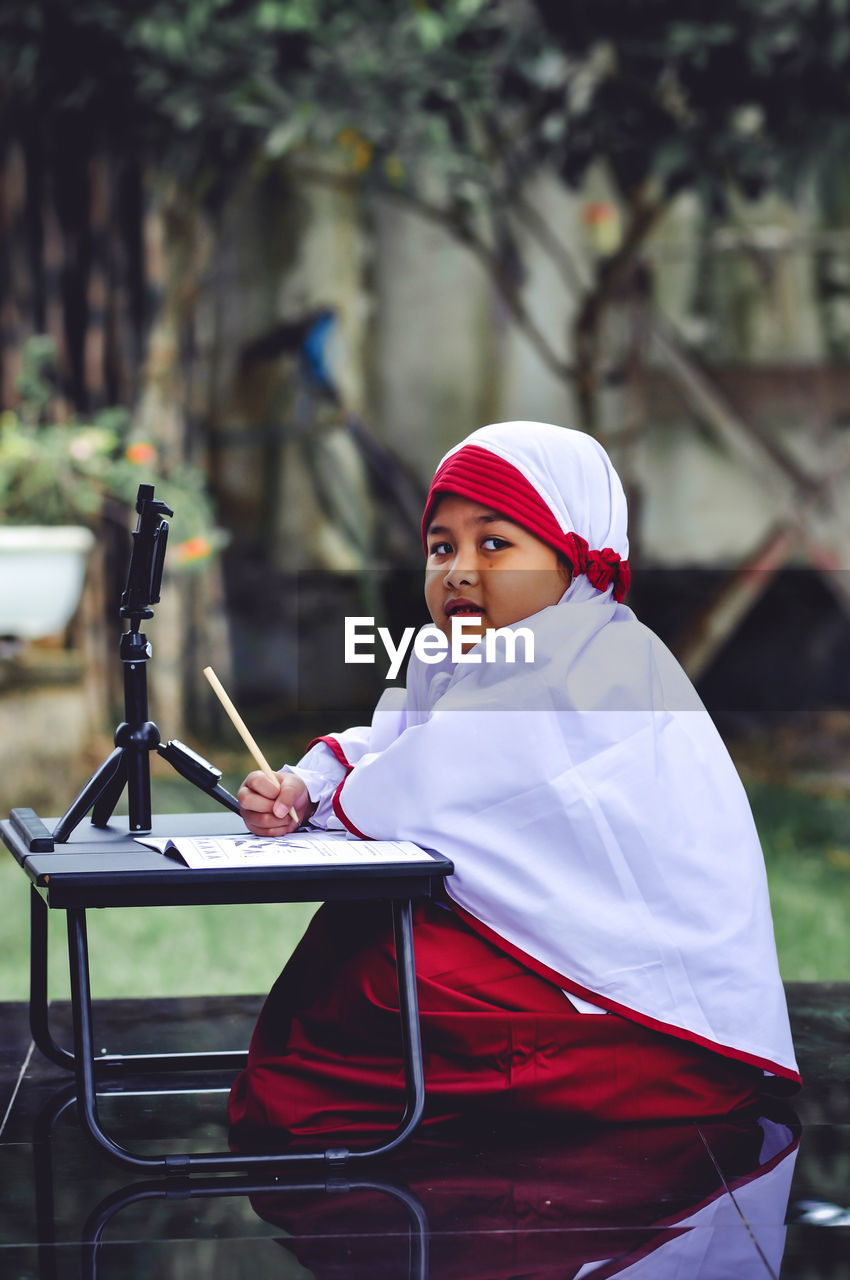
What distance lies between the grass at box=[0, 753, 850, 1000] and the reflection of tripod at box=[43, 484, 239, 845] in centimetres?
160

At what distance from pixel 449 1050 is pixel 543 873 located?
0.25 metres

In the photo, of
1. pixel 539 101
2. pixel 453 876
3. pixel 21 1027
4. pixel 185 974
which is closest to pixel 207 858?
pixel 453 876

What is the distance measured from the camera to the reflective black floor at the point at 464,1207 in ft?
5.46

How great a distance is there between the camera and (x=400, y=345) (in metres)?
6.34

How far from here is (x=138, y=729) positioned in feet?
6.73

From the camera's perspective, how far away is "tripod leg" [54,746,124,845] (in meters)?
1.99

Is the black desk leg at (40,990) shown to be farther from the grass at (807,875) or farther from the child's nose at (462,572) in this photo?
the grass at (807,875)

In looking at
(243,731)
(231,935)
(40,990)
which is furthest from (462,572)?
(231,935)

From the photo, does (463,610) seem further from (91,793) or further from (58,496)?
(58,496)

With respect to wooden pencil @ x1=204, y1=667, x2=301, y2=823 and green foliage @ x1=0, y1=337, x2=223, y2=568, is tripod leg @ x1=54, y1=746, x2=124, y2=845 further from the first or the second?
green foliage @ x1=0, y1=337, x2=223, y2=568

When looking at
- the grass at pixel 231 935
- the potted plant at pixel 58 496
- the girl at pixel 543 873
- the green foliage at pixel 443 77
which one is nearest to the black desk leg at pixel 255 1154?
the girl at pixel 543 873

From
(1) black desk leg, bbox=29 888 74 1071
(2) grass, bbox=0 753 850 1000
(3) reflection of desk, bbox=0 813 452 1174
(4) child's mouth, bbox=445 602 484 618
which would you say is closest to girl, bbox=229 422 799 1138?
(4) child's mouth, bbox=445 602 484 618

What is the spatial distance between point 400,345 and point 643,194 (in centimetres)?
112

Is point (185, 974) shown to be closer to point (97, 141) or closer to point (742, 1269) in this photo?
point (742, 1269)
